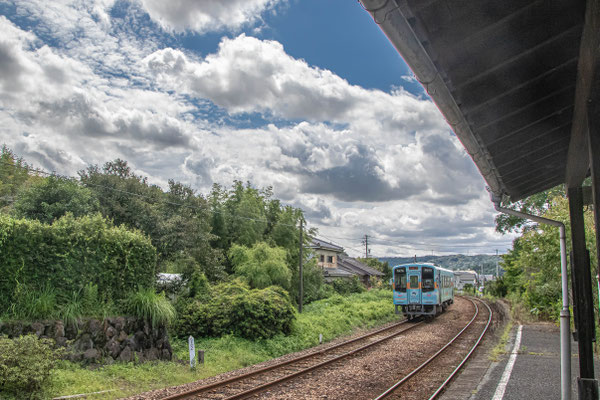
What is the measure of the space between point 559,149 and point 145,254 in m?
12.3

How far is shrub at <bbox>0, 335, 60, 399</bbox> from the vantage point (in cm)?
869

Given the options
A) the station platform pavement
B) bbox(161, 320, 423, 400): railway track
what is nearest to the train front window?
bbox(161, 320, 423, 400): railway track

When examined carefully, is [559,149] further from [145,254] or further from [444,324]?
[444,324]

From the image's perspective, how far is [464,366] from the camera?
506 inches

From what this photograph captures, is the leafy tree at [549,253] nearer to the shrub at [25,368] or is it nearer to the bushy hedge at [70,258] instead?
the bushy hedge at [70,258]

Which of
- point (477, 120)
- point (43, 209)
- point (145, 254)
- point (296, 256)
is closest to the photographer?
point (477, 120)

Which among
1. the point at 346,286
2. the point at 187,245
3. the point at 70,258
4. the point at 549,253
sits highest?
the point at 187,245

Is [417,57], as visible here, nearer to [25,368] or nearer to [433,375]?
[25,368]

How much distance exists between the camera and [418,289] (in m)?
25.1

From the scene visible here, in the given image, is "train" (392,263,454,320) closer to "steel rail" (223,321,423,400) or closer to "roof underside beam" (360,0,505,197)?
"steel rail" (223,321,423,400)

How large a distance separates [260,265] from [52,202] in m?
11.3

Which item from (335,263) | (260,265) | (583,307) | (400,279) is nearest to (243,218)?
(260,265)

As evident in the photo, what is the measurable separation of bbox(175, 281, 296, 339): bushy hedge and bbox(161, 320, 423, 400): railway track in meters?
2.56

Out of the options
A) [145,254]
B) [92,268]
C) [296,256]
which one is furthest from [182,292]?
[296,256]
